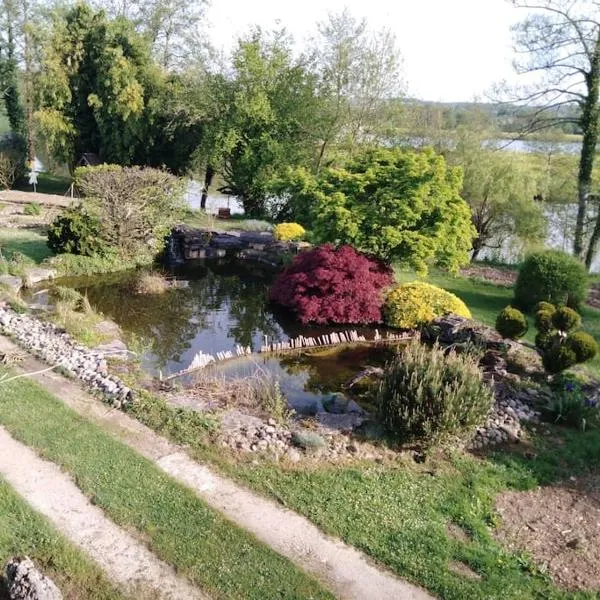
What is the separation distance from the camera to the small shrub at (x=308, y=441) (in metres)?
7.79

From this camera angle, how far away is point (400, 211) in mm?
13492

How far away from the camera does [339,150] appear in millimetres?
28016

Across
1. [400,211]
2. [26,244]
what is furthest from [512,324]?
[26,244]

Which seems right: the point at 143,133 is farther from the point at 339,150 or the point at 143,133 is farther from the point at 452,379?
the point at 452,379

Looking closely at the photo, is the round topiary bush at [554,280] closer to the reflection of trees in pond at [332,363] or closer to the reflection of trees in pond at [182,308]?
the reflection of trees in pond at [332,363]

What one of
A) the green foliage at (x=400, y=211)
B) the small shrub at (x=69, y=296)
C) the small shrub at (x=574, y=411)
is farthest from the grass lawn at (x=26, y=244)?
the small shrub at (x=574, y=411)

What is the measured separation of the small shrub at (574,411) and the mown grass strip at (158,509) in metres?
5.55

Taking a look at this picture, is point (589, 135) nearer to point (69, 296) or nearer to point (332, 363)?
point (332, 363)

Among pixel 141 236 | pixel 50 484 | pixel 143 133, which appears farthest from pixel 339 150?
pixel 50 484

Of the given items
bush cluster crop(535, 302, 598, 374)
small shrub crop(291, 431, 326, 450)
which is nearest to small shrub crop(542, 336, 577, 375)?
bush cluster crop(535, 302, 598, 374)

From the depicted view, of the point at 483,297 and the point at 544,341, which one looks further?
the point at 483,297

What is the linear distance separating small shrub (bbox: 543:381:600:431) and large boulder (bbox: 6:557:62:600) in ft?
24.7

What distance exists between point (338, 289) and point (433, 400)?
19.5ft

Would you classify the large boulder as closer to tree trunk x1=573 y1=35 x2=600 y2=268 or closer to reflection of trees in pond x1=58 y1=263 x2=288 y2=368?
reflection of trees in pond x1=58 y1=263 x2=288 y2=368
